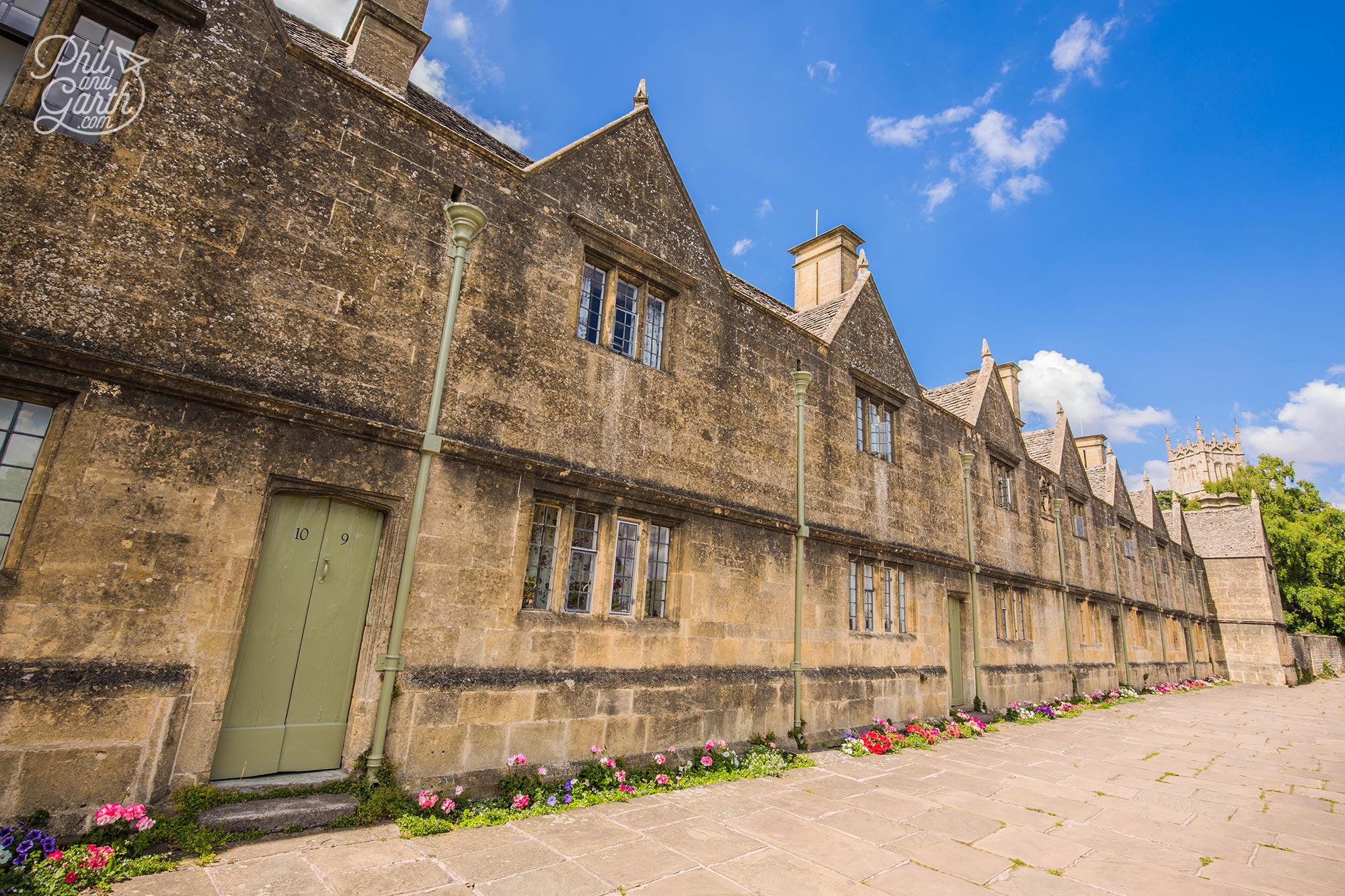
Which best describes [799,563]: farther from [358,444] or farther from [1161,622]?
[1161,622]

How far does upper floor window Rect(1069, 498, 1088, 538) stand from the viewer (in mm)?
21078

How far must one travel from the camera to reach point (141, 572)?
4.77m

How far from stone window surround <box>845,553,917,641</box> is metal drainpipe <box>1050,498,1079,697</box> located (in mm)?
8835

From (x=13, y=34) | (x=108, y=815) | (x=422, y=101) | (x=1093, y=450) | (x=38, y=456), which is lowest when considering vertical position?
(x=108, y=815)

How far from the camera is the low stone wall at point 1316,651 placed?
3475 centimetres

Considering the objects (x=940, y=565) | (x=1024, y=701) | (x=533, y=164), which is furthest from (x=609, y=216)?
(x=1024, y=701)

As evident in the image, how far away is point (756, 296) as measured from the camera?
11641 millimetres

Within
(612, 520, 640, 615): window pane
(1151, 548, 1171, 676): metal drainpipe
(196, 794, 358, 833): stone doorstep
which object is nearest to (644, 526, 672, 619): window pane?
(612, 520, 640, 615): window pane

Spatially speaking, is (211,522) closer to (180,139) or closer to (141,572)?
(141,572)

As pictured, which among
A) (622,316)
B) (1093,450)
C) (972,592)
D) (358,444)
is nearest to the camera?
(358,444)

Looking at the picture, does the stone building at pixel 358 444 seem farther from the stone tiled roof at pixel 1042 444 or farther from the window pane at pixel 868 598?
the stone tiled roof at pixel 1042 444

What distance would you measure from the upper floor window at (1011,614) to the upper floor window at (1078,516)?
5.86m

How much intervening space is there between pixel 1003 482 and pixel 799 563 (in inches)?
401

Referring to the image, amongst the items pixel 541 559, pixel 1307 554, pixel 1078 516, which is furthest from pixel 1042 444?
pixel 1307 554
